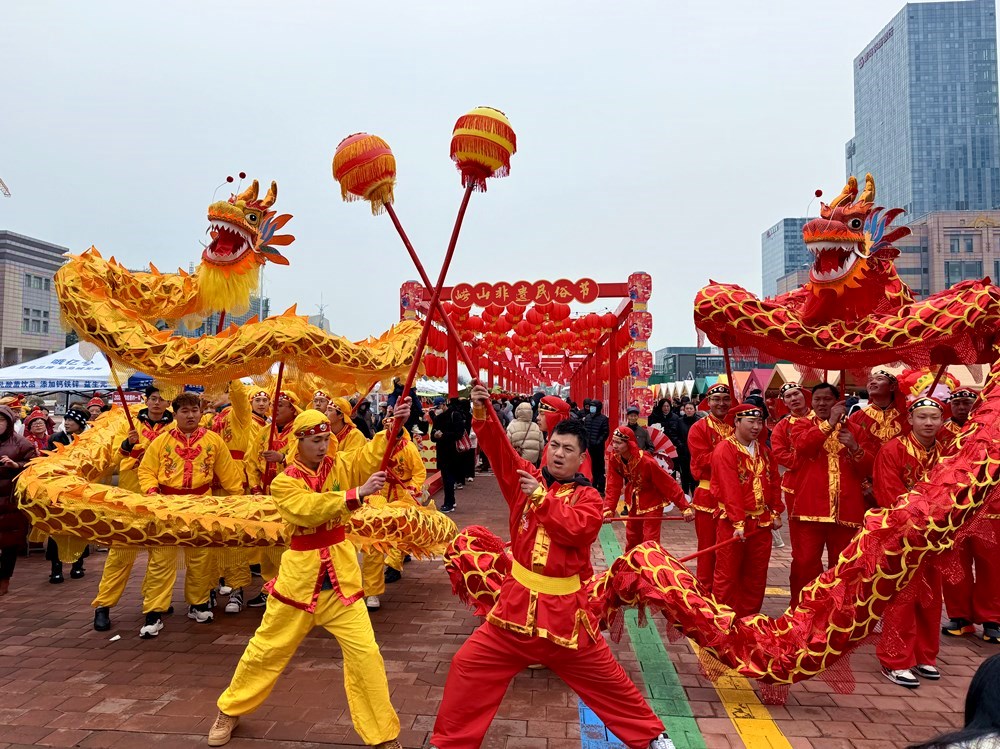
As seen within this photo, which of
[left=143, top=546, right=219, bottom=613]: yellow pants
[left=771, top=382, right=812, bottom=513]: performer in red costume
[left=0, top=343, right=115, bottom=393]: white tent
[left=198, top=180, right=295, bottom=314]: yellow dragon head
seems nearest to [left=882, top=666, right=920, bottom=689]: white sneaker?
[left=771, top=382, right=812, bottom=513]: performer in red costume

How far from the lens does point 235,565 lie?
4.46 metres

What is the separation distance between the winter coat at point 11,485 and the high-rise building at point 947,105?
6428cm

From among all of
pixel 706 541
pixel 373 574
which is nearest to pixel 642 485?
pixel 706 541

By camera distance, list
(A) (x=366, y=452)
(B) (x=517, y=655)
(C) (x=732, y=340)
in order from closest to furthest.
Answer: (B) (x=517, y=655) → (A) (x=366, y=452) → (C) (x=732, y=340)

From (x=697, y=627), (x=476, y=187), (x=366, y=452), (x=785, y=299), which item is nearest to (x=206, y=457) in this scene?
(x=366, y=452)

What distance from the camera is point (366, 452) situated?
3158mm

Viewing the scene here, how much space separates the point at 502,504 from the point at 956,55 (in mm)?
67866

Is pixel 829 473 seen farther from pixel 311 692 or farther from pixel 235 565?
pixel 235 565

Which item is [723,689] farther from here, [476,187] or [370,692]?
[476,187]

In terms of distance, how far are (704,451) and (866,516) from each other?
1.40m

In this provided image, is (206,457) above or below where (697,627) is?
above

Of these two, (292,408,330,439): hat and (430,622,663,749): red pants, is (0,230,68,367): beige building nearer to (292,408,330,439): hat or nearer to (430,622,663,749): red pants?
(292,408,330,439): hat

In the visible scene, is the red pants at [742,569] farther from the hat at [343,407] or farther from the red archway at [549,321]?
the red archway at [549,321]

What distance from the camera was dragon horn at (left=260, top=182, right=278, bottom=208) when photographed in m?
4.39
